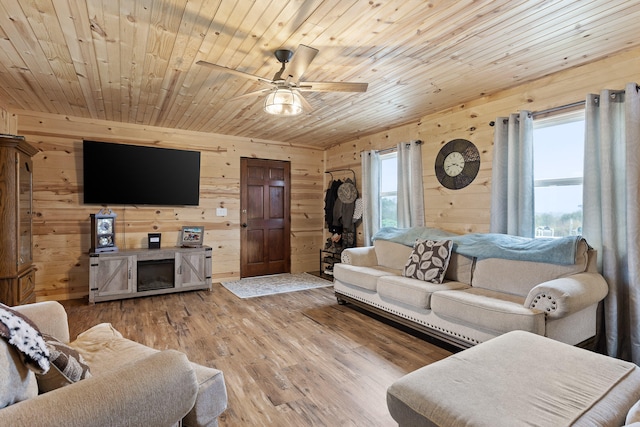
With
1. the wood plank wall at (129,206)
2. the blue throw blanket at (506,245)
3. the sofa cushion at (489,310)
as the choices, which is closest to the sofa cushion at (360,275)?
the blue throw blanket at (506,245)

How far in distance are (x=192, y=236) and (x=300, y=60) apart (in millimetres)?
3440

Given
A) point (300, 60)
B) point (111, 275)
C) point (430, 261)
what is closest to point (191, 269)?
point (111, 275)

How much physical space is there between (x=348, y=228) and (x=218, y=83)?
322 cm

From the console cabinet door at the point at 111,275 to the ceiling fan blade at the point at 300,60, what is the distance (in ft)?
10.8

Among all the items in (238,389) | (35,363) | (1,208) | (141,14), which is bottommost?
(238,389)

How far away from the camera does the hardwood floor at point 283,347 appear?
77.9 inches

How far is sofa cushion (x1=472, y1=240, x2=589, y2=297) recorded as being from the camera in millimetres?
2561

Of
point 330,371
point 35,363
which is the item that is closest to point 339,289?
point 330,371

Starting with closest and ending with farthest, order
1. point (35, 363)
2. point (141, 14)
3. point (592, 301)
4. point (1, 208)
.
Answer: point (35, 363), point (141, 14), point (592, 301), point (1, 208)

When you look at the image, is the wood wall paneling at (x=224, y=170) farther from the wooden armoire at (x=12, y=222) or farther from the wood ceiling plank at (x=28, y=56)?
the wooden armoire at (x=12, y=222)

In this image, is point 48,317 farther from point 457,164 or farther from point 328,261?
point 328,261

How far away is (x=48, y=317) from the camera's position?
1.79m

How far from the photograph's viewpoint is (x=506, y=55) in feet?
8.38

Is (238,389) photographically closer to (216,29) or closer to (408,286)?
(408,286)
